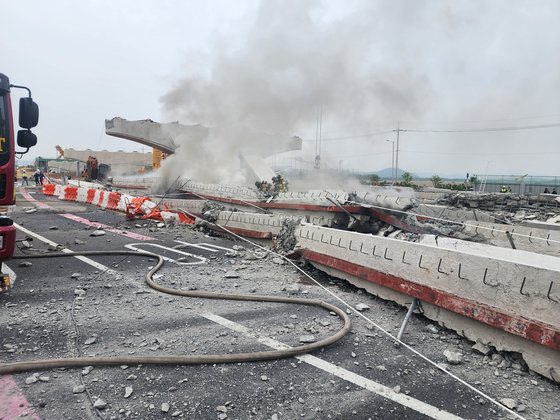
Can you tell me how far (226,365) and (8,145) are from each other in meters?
3.75

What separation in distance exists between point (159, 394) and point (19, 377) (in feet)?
3.52

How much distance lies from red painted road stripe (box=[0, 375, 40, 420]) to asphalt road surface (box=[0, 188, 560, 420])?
0.01m

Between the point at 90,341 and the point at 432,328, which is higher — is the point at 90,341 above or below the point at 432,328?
below

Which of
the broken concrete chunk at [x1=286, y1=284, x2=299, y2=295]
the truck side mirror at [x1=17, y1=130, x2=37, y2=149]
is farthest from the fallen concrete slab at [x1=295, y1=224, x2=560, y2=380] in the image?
the truck side mirror at [x1=17, y1=130, x2=37, y2=149]

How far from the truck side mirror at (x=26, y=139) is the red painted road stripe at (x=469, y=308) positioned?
176 inches

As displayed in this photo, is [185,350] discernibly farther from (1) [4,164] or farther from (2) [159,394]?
(1) [4,164]

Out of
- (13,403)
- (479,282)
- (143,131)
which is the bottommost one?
(13,403)

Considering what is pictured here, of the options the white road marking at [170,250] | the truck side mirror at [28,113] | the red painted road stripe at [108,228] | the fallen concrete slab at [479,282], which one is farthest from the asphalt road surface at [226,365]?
the red painted road stripe at [108,228]

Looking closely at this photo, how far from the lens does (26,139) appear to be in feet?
16.2

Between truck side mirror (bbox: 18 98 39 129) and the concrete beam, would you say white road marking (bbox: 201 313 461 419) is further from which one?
the concrete beam

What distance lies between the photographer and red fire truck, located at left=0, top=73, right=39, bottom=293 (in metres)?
4.16

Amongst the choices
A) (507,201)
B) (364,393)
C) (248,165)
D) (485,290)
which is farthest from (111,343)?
(248,165)

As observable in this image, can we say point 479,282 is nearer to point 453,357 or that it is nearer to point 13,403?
point 453,357

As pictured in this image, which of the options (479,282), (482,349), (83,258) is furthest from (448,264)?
(83,258)
